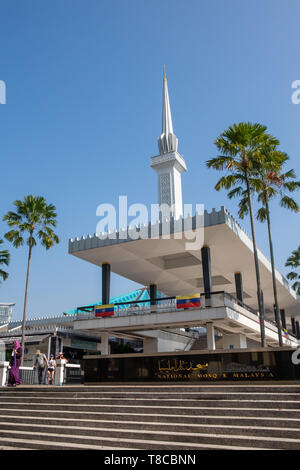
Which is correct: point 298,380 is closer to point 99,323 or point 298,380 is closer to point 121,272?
point 99,323

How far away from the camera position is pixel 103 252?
29391 millimetres

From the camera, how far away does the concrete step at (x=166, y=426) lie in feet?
25.6

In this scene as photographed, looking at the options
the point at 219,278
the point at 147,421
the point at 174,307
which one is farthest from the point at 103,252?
the point at 147,421

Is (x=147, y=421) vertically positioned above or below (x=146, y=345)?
below

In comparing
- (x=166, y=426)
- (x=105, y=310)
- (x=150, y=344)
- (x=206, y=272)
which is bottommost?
(x=166, y=426)

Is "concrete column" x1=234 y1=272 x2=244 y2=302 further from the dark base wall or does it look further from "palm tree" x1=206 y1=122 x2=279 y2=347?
the dark base wall

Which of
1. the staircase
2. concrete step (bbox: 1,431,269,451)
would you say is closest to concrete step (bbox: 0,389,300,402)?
the staircase

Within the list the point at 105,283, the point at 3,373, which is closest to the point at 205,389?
the point at 3,373

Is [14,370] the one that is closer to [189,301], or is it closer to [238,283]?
[189,301]

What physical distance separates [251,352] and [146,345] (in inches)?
905

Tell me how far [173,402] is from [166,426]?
1532 mm

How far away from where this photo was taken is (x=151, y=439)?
8.38 m

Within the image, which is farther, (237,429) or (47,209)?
(47,209)
